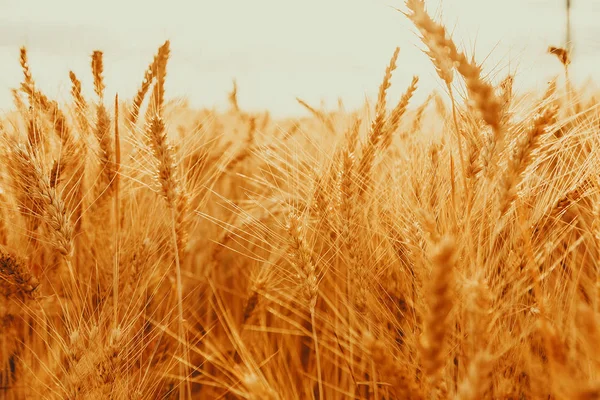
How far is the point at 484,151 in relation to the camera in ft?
2.69

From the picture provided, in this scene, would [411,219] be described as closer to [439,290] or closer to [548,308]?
[548,308]

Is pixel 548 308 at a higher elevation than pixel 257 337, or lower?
higher

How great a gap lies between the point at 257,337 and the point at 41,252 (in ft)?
2.50

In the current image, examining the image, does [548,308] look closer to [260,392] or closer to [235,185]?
[260,392]

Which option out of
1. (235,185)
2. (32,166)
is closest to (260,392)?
(32,166)

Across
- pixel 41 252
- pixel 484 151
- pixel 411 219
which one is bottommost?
pixel 41 252

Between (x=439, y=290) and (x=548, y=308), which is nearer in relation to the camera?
(x=439, y=290)

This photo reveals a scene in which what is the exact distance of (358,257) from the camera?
1.04 meters

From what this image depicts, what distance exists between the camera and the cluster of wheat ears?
2.30ft

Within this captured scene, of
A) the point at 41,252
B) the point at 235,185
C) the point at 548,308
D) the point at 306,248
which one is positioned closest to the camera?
the point at 548,308

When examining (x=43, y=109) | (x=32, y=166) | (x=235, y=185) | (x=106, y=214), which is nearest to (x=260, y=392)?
(x=32, y=166)

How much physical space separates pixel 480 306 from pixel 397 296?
1.84 ft

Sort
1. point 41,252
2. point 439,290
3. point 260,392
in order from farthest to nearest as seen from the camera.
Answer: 1. point 41,252
2. point 260,392
3. point 439,290

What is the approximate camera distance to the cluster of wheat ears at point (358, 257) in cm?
70
